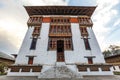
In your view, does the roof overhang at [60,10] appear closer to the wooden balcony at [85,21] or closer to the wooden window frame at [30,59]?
the wooden balcony at [85,21]

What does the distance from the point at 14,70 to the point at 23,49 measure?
4259 millimetres

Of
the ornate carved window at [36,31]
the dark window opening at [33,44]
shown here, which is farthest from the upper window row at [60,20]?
the dark window opening at [33,44]

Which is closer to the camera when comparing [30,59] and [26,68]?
[26,68]

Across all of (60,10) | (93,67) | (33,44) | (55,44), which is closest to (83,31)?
(55,44)

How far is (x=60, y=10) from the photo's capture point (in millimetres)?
24516

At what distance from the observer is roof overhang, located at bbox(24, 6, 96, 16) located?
23.8 m

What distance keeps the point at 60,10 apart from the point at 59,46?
30.6 ft

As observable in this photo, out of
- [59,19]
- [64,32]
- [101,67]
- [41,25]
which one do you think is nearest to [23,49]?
[41,25]

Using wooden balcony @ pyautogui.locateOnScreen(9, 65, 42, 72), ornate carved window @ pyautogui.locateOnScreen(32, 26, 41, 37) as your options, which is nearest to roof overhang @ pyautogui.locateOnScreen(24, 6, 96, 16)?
ornate carved window @ pyautogui.locateOnScreen(32, 26, 41, 37)

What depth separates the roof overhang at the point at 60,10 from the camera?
78.1 feet

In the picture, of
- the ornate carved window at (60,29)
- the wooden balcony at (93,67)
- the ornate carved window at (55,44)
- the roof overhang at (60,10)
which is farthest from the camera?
the roof overhang at (60,10)

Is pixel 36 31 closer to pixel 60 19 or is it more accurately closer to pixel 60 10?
pixel 60 19

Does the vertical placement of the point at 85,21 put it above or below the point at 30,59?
above

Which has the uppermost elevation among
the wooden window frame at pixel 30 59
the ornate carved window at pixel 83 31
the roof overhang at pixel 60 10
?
the roof overhang at pixel 60 10
